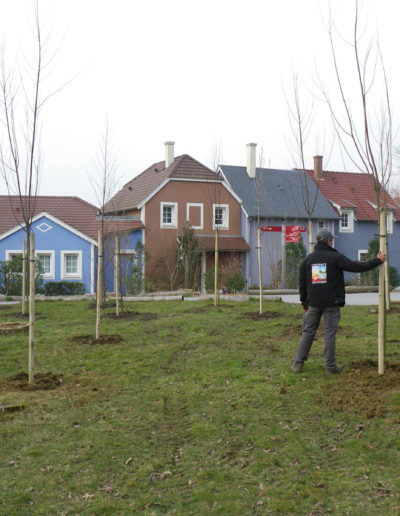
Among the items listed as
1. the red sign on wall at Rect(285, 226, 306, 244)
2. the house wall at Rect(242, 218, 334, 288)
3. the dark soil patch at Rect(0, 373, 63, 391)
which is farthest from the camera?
the house wall at Rect(242, 218, 334, 288)

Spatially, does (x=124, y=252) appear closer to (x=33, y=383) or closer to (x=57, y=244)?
(x=57, y=244)

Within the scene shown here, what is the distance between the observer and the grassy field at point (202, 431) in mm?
4578

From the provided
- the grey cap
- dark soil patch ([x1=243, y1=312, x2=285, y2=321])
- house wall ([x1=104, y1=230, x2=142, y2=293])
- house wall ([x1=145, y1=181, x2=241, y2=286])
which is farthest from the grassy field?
house wall ([x1=145, y1=181, x2=241, y2=286])

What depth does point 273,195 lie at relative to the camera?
36406 mm

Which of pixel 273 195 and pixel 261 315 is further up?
pixel 273 195

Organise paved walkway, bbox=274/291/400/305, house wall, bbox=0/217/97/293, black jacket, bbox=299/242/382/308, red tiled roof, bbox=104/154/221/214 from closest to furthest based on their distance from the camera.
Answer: black jacket, bbox=299/242/382/308 < paved walkway, bbox=274/291/400/305 < house wall, bbox=0/217/97/293 < red tiled roof, bbox=104/154/221/214

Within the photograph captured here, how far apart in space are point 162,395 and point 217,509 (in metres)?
3.17

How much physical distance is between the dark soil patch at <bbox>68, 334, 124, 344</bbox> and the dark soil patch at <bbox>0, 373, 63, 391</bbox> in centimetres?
233

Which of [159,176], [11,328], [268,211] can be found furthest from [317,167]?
[11,328]

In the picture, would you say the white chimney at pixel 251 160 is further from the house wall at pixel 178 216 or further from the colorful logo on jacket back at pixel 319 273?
the colorful logo on jacket back at pixel 319 273

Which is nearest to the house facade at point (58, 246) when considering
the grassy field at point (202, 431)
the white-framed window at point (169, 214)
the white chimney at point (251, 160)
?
the white-framed window at point (169, 214)

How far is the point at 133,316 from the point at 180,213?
1910 centimetres

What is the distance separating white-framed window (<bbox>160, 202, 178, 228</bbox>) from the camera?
3291 cm

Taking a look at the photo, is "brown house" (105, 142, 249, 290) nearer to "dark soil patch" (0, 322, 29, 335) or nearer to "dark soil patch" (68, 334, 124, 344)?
"dark soil patch" (0, 322, 29, 335)
